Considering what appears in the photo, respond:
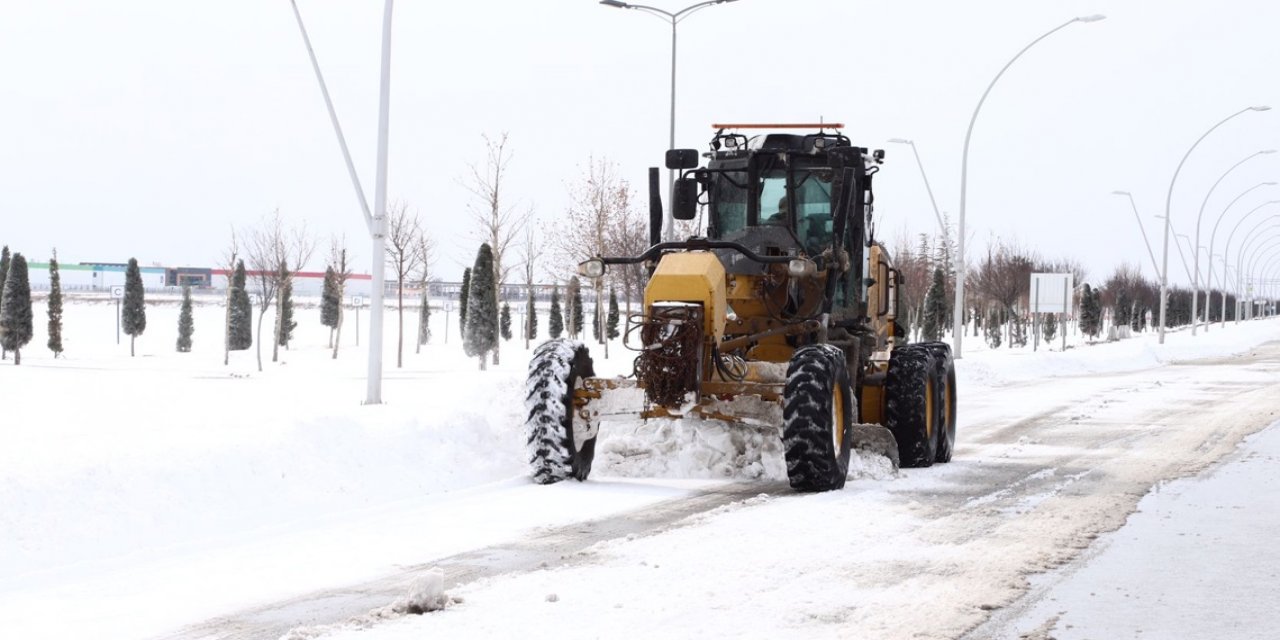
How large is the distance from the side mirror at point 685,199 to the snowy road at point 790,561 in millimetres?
2572

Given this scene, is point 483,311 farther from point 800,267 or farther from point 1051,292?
point 800,267

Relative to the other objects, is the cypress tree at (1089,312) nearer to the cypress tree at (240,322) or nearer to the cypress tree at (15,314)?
the cypress tree at (240,322)

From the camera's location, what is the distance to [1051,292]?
170 ft

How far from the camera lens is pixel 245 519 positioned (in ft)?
30.5

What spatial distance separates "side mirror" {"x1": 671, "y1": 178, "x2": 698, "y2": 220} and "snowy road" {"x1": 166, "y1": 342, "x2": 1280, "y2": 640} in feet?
8.44

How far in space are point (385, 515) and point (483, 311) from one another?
35.7 metres

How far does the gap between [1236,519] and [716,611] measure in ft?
16.9

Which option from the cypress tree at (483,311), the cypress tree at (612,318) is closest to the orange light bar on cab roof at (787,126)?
the cypress tree at (483,311)

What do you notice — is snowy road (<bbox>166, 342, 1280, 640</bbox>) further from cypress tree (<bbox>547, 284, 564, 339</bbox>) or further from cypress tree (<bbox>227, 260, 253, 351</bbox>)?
cypress tree (<bbox>547, 284, 564, 339</bbox>)

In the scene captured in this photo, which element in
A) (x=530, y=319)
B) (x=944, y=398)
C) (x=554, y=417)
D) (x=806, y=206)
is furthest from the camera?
(x=530, y=319)

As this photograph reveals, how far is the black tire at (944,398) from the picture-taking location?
Result: 12922 mm

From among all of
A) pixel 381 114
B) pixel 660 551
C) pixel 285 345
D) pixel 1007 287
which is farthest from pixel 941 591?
pixel 1007 287

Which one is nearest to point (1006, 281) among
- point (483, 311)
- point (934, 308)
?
point (934, 308)

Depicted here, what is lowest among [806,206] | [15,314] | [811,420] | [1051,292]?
[15,314]
